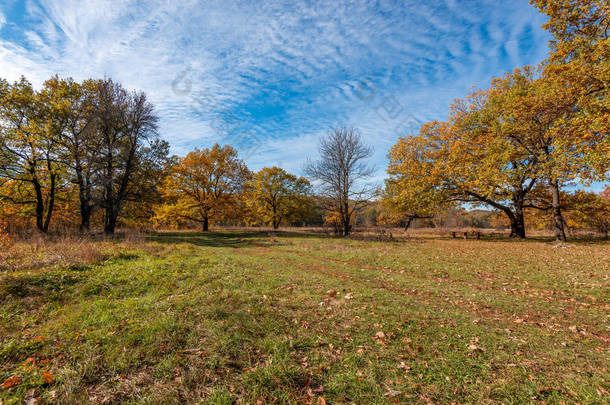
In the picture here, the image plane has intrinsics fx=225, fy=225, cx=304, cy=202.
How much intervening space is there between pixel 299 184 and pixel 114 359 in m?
43.8

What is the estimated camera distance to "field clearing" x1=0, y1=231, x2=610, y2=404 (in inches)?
116

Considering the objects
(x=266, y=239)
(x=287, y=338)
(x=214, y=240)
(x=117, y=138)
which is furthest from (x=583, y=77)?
(x=117, y=138)

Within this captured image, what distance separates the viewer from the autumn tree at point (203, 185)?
27.8 m

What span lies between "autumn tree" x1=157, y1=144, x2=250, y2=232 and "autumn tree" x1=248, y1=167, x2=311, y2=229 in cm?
1084

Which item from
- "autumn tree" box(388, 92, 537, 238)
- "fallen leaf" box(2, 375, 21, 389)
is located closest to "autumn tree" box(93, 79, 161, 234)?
"fallen leaf" box(2, 375, 21, 389)

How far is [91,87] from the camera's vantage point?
1948 centimetres

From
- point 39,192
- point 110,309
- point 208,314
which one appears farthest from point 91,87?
point 208,314

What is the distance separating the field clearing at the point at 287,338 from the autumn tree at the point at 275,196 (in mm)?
34839

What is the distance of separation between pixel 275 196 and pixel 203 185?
15.9 metres

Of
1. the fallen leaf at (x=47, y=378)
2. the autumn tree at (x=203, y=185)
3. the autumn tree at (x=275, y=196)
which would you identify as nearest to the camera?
the fallen leaf at (x=47, y=378)

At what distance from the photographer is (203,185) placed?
95.8 ft

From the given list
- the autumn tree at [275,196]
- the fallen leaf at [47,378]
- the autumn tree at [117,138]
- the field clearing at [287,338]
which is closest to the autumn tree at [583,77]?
the field clearing at [287,338]

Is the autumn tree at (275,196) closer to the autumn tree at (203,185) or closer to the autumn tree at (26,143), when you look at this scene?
the autumn tree at (203,185)

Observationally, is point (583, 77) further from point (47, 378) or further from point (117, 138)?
point (117, 138)
